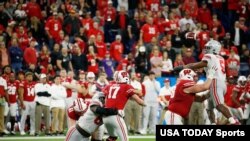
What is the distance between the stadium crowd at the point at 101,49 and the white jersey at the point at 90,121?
6.53 meters

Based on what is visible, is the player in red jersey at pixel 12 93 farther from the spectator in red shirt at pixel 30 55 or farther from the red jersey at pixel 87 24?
the red jersey at pixel 87 24

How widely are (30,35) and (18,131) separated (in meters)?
3.43

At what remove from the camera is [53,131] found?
19594mm

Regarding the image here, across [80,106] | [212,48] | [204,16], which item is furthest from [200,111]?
[204,16]

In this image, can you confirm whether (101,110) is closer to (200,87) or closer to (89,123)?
(89,123)

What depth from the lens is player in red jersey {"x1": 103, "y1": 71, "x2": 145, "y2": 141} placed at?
1236 cm

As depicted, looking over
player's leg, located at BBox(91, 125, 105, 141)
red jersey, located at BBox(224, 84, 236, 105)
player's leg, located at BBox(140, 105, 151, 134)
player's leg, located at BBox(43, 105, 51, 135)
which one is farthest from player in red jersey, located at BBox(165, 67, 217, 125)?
player's leg, located at BBox(140, 105, 151, 134)

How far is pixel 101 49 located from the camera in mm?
22672

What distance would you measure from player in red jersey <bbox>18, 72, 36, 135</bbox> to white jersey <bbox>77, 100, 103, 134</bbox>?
297 inches

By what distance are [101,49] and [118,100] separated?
10005mm

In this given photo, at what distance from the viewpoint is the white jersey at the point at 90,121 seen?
477 inches

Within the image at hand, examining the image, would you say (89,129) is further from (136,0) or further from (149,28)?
(136,0)

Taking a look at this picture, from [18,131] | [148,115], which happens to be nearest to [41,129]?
[18,131]

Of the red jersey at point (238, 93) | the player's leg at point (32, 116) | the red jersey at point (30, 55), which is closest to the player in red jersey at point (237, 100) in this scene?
the red jersey at point (238, 93)
